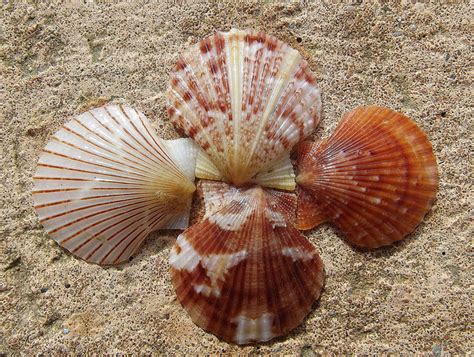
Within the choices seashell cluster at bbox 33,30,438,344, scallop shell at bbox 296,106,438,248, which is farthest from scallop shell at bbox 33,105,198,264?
scallop shell at bbox 296,106,438,248

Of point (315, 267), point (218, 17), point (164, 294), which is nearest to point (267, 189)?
point (315, 267)

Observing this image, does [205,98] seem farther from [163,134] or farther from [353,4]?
[353,4]

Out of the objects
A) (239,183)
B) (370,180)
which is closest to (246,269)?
(239,183)

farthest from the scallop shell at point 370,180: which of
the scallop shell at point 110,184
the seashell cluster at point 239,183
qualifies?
the scallop shell at point 110,184

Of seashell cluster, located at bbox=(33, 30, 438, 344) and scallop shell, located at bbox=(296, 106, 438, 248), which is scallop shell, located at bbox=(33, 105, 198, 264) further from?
scallop shell, located at bbox=(296, 106, 438, 248)

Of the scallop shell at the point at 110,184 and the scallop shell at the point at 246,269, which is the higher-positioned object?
the scallop shell at the point at 110,184

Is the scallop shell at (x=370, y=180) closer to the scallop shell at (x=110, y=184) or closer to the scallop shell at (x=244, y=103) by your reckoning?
the scallop shell at (x=244, y=103)
